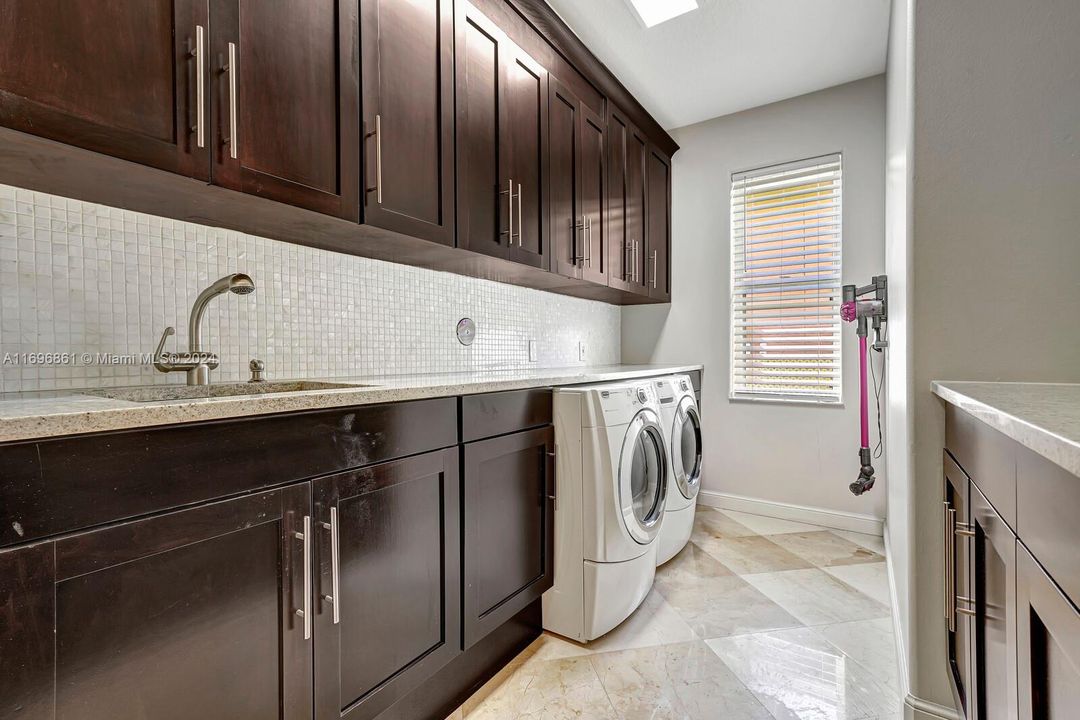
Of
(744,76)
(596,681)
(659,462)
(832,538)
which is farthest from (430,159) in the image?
(832,538)

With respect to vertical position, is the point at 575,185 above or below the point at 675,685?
above

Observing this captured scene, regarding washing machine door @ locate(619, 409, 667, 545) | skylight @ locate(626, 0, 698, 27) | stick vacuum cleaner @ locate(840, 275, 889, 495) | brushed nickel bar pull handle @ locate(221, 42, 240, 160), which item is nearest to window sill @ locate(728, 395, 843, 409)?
stick vacuum cleaner @ locate(840, 275, 889, 495)

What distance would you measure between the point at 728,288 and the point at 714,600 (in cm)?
197

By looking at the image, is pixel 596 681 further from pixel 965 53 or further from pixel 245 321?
pixel 965 53

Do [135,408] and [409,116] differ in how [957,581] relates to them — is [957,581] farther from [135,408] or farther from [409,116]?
[409,116]

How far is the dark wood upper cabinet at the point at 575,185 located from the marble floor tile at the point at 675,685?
1612 millimetres

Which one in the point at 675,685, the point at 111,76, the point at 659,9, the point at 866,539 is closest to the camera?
the point at 111,76

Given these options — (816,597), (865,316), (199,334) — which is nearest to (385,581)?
(199,334)

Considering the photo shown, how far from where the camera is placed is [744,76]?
2.80m

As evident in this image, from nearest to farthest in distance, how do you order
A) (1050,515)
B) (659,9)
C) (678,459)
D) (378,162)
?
(1050,515), (378,162), (659,9), (678,459)

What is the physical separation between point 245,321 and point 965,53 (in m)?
2.09

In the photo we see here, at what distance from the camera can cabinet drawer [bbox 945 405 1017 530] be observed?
695 millimetres

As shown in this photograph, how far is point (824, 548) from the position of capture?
2680 millimetres

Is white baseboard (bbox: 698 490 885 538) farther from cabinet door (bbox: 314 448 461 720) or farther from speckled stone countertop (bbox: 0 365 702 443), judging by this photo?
speckled stone countertop (bbox: 0 365 702 443)
